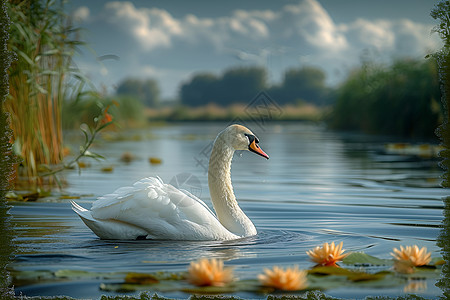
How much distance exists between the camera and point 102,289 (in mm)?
3012

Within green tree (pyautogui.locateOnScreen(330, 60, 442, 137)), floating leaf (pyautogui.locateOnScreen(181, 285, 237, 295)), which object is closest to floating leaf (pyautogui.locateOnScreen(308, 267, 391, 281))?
floating leaf (pyautogui.locateOnScreen(181, 285, 237, 295))

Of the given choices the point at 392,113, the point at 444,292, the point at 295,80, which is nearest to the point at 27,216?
the point at 444,292

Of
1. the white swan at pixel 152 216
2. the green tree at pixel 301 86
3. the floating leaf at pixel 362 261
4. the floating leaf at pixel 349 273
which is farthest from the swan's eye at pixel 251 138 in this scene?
the green tree at pixel 301 86

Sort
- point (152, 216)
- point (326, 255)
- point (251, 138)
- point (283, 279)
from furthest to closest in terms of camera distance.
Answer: point (251, 138), point (152, 216), point (326, 255), point (283, 279)

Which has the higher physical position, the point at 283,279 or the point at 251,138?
the point at 251,138

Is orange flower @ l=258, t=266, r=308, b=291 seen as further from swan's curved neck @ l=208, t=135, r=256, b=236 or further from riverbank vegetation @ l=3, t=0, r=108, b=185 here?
riverbank vegetation @ l=3, t=0, r=108, b=185

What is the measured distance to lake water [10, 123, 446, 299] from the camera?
3.62 m

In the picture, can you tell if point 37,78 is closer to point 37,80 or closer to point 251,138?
point 37,80

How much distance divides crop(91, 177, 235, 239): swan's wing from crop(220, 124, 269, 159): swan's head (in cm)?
73

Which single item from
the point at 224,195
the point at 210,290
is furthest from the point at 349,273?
the point at 224,195

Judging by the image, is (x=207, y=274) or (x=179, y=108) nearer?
(x=207, y=274)

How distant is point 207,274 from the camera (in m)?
2.83

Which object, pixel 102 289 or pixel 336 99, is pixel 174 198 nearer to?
pixel 102 289

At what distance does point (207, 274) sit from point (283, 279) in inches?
13.8
